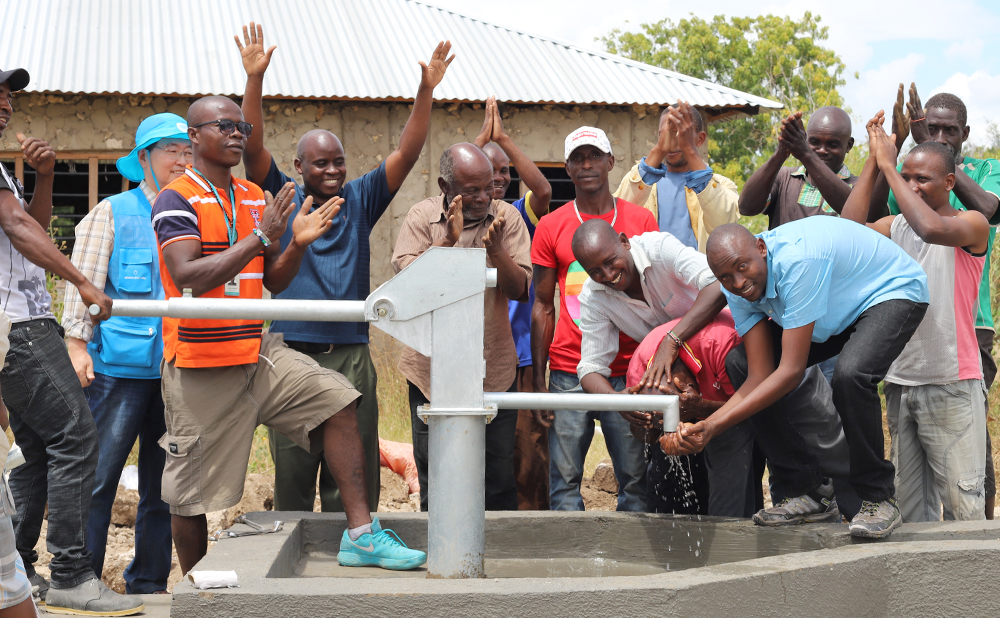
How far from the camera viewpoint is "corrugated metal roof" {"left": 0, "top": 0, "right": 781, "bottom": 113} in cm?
867

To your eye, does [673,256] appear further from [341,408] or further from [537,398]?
[341,408]

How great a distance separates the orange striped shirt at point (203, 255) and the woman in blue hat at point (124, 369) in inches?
17.7

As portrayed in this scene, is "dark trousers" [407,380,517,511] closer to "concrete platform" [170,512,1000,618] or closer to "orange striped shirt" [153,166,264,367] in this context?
"concrete platform" [170,512,1000,618]

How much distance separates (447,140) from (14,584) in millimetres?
7205

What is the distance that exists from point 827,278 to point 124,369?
264 cm

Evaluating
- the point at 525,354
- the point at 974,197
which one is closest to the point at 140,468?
the point at 525,354

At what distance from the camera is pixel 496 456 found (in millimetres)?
4047

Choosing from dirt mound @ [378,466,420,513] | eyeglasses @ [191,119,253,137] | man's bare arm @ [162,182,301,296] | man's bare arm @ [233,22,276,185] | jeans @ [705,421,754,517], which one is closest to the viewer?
man's bare arm @ [162,182,301,296]

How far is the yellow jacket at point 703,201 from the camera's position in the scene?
14.4 ft

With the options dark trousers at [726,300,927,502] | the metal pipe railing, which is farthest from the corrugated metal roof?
the metal pipe railing

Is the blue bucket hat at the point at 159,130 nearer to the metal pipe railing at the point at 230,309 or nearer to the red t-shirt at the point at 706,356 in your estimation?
the metal pipe railing at the point at 230,309

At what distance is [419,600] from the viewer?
2494 millimetres

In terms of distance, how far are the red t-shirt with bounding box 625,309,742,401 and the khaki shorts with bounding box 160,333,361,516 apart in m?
1.12

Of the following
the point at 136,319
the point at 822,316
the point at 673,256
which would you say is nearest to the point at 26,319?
the point at 136,319
